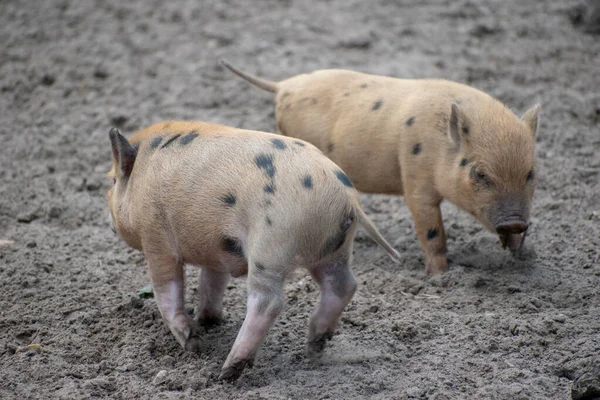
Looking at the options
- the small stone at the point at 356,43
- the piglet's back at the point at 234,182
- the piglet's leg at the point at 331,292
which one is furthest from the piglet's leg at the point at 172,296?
the small stone at the point at 356,43

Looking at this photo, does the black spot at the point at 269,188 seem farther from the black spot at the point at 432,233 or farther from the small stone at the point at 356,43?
the small stone at the point at 356,43

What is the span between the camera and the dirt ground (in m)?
4.71

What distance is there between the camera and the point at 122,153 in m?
5.19

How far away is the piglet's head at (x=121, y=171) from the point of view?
5.17m

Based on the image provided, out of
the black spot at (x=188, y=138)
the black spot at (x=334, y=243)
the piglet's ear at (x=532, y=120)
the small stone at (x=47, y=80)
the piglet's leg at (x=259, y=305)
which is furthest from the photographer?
the small stone at (x=47, y=80)

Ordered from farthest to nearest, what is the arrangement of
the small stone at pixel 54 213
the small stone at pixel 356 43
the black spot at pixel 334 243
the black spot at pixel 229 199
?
the small stone at pixel 356 43, the small stone at pixel 54 213, the black spot at pixel 229 199, the black spot at pixel 334 243

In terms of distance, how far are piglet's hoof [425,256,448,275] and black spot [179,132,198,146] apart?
86.9 inches

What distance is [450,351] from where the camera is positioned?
4879mm

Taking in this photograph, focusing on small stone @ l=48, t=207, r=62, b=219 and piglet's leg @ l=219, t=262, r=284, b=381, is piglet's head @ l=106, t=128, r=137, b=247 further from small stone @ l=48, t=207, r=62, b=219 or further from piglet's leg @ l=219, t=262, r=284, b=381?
small stone @ l=48, t=207, r=62, b=219

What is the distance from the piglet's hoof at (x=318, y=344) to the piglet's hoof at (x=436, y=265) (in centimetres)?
161

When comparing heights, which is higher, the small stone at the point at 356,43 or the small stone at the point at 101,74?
the small stone at the point at 356,43

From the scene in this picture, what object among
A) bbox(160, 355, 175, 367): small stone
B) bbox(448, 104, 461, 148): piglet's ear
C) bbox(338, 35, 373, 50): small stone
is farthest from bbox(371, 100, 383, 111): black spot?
bbox(338, 35, 373, 50): small stone

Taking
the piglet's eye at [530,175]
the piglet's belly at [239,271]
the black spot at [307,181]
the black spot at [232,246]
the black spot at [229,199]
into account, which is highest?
the black spot at [307,181]

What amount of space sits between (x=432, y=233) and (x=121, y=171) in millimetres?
2405
